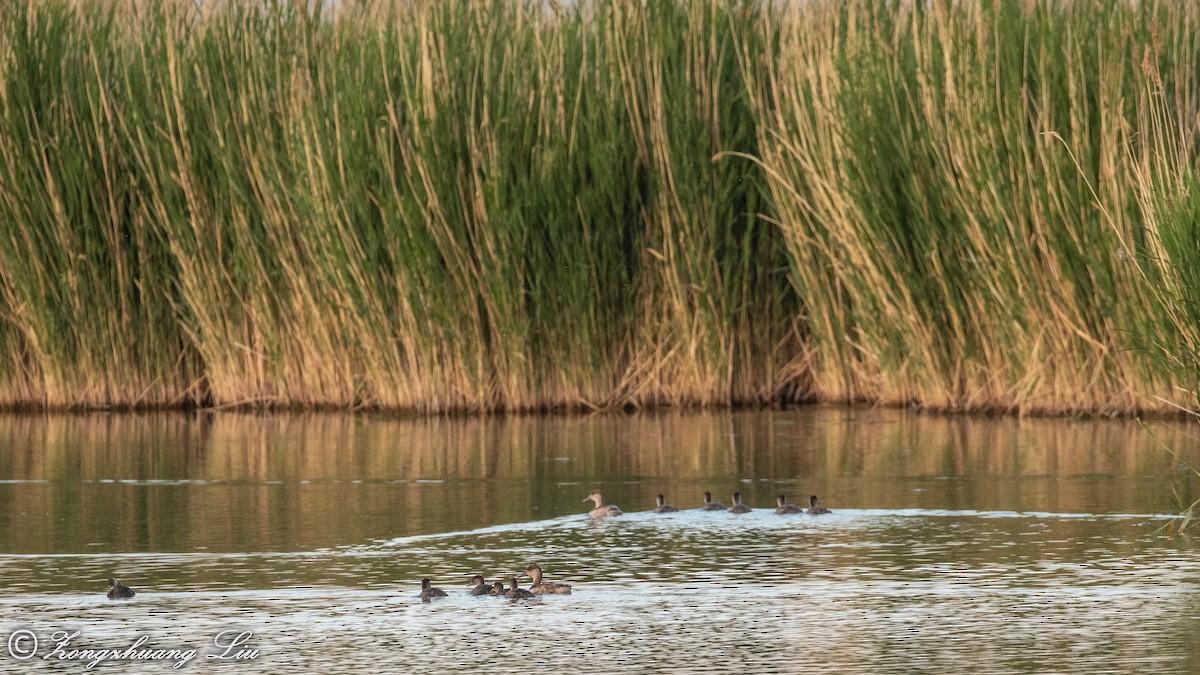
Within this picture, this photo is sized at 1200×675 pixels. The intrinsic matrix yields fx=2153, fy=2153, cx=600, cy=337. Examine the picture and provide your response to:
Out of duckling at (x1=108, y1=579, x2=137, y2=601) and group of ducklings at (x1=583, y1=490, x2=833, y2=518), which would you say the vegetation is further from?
duckling at (x1=108, y1=579, x2=137, y2=601)

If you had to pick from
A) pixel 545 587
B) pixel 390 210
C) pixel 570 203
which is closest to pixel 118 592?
pixel 545 587

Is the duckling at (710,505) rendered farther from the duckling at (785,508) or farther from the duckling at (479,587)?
the duckling at (479,587)

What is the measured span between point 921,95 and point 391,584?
7271 mm

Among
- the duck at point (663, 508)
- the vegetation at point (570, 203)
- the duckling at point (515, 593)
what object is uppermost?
the vegetation at point (570, 203)

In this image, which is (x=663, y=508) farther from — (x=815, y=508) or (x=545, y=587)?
(x=545, y=587)

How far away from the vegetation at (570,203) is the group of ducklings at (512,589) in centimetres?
652

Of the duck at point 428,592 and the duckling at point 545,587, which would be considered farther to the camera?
the duckling at point 545,587

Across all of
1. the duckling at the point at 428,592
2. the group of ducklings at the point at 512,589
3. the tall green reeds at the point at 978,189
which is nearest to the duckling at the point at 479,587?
the group of ducklings at the point at 512,589

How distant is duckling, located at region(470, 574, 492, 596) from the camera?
7441mm

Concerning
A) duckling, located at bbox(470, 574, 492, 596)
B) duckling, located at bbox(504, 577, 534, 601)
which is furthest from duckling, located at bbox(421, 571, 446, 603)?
duckling, located at bbox(504, 577, 534, 601)

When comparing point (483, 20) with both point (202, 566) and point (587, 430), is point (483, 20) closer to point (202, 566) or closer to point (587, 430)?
point (587, 430)

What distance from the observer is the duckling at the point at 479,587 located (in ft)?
24.4

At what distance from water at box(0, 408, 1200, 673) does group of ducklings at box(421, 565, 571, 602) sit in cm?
6

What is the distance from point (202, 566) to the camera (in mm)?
8227
